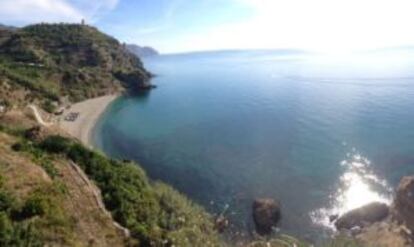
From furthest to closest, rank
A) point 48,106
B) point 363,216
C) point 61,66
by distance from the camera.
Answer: point 61,66
point 48,106
point 363,216

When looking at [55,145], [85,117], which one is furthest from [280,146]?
[85,117]

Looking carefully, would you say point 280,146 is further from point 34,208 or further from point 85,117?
point 34,208

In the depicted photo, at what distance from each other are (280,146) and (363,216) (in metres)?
29.3

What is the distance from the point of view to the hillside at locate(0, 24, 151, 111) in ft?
356

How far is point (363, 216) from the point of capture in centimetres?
5009

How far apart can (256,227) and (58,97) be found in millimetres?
84754

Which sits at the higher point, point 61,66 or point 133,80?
point 61,66

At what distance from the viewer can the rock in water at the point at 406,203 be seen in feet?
146

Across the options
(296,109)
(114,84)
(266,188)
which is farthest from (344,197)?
(114,84)

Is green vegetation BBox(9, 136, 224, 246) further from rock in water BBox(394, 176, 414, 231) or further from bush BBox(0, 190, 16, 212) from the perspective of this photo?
rock in water BBox(394, 176, 414, 231)

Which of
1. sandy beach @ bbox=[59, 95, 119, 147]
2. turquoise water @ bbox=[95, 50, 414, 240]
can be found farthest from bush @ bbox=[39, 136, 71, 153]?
sandy beach @ bbox=[59, 95, 119, 147]

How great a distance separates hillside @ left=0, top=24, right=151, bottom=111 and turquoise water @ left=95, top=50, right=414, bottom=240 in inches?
587

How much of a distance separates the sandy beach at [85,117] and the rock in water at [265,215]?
37.9 m

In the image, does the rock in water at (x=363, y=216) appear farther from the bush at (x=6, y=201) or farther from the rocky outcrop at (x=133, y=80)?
the rocky outcrop at (x=133, y=80)
